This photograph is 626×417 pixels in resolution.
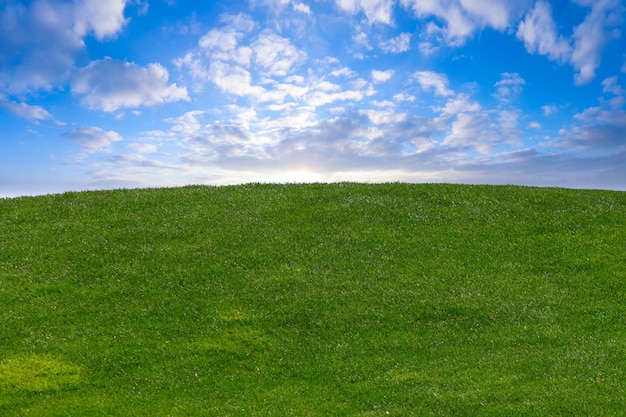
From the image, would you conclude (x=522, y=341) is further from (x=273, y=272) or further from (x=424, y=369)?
(x=273, y=272)

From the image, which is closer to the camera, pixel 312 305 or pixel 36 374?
pixel 36 374

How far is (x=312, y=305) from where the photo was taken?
23.5 m

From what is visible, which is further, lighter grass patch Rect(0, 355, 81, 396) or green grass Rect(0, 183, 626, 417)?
lighter grass patch Rect(0, 355, 81, 396)

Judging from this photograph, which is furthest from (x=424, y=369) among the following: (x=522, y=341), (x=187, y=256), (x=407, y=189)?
(x=407, y=189)

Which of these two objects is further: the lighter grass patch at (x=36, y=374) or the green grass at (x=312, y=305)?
the lighter grass patch at (x=36, y=374)

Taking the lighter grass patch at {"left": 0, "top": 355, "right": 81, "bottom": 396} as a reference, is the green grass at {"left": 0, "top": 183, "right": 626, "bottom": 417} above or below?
above

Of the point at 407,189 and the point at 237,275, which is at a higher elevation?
the point at 407,189

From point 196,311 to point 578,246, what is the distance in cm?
2414

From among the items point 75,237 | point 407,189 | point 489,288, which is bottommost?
point 489,288

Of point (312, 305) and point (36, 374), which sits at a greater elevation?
point (312, 305)

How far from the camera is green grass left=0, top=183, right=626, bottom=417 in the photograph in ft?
56.2

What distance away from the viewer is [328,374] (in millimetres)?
18312

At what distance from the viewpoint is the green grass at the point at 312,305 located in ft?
56.2

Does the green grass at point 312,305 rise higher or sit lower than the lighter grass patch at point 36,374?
higher
